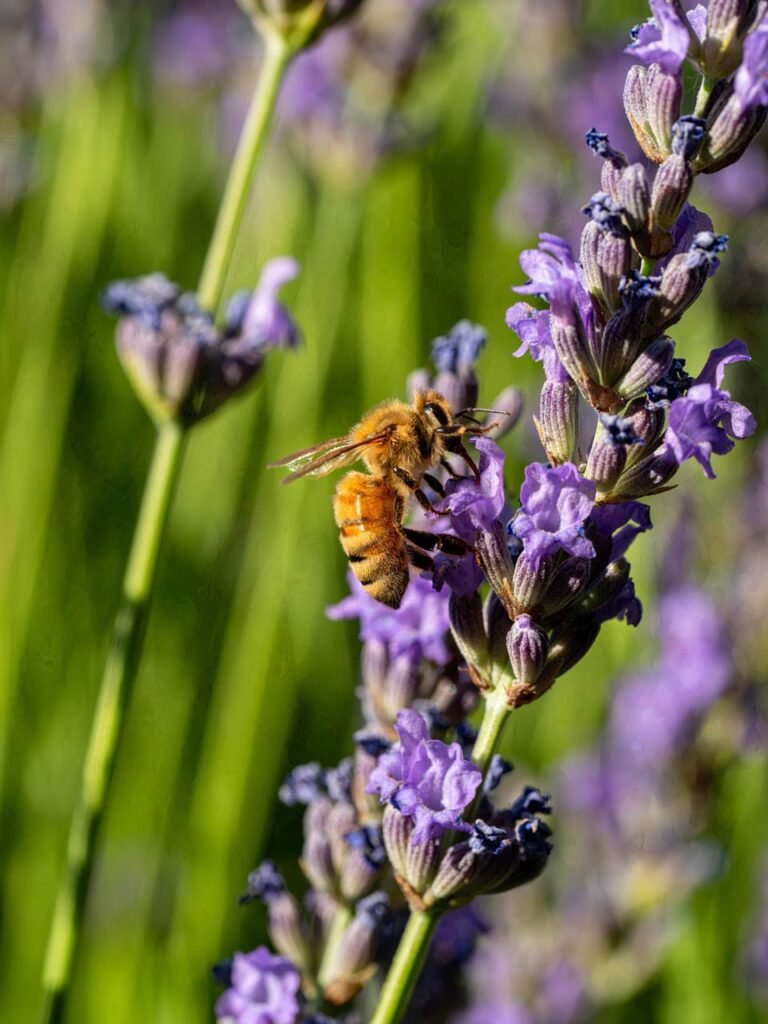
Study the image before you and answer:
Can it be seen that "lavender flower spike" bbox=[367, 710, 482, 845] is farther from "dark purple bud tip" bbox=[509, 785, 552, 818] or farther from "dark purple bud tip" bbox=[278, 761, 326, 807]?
"dark purple bud tip" bbox=[278, 761, 326, 807]

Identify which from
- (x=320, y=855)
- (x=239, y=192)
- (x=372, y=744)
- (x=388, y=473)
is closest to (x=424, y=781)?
(x=372, y=744)

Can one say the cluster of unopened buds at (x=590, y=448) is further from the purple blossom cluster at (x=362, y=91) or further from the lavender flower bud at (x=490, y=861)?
the purple blossom cluster at (x=362, y=91)

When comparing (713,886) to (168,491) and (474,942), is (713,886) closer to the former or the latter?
(474,942)

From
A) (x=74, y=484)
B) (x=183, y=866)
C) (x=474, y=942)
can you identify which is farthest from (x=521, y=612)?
(x=74, y=484)

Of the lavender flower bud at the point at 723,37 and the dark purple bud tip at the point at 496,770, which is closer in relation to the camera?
the lavender flower bud at the point at 723,37

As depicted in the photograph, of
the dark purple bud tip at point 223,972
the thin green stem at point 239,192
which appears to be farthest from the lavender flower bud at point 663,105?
the dark purple bud tip at point 223,972

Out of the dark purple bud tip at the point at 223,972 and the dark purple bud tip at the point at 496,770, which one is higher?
the dark purple bud tip at the point at 223,972

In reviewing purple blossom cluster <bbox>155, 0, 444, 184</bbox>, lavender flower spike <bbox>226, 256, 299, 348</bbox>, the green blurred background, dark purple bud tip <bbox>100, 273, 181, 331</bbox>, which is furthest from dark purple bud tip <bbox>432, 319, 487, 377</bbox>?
purple blossom cluster <bbox>155, 0, 444, 184</bbox>

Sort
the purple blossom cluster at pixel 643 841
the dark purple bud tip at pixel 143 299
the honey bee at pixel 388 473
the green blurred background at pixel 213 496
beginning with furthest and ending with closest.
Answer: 1. the green blurred background at pixel 213 496
2. the purple blossom cluster at pixel 643 841
3. the dark purple bud tip at pixel 143 299
4. the honey bee at pixel 388 473

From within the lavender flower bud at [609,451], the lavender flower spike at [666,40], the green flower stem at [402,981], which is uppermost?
the lavender flower spike at [666,40]
